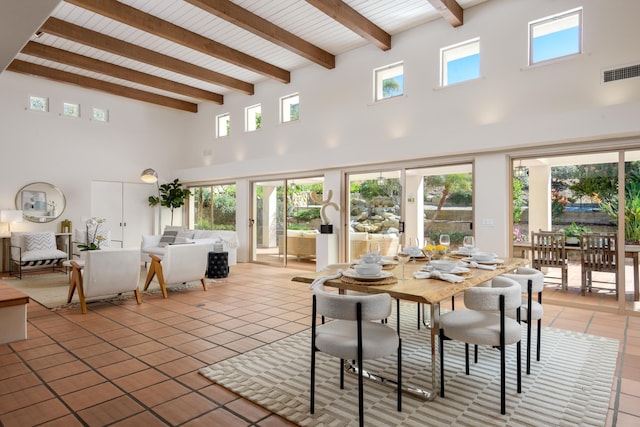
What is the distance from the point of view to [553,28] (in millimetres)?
5082

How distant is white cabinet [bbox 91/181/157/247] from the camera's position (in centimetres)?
965

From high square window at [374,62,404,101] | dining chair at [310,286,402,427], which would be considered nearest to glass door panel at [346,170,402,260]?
high square window at [374,62,404,101]

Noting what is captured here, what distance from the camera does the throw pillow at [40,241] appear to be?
748cm

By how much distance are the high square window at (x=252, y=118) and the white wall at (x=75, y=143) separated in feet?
9.38

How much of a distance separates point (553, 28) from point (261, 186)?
6526 millimetres

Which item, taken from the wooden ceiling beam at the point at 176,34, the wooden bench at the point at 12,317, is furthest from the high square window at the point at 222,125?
the wooden bench at the point at 12,317

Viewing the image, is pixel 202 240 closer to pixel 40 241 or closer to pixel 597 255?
pixel 40 241

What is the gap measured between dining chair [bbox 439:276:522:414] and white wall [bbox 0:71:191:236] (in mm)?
9377

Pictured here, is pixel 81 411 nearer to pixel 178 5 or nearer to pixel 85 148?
pixel 178 5

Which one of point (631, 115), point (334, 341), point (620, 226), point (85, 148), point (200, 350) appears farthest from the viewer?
point (85, 148)

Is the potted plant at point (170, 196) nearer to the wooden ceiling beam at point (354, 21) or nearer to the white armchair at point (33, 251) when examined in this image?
the white armchair at point (33, 251)

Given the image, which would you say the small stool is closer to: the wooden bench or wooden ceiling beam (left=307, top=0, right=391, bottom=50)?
the wooden bench

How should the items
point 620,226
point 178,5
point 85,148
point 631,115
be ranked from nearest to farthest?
point 631,115, point 620,226, point 178,5, point 85,148

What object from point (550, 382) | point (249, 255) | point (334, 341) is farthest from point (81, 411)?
point (249, 255)
